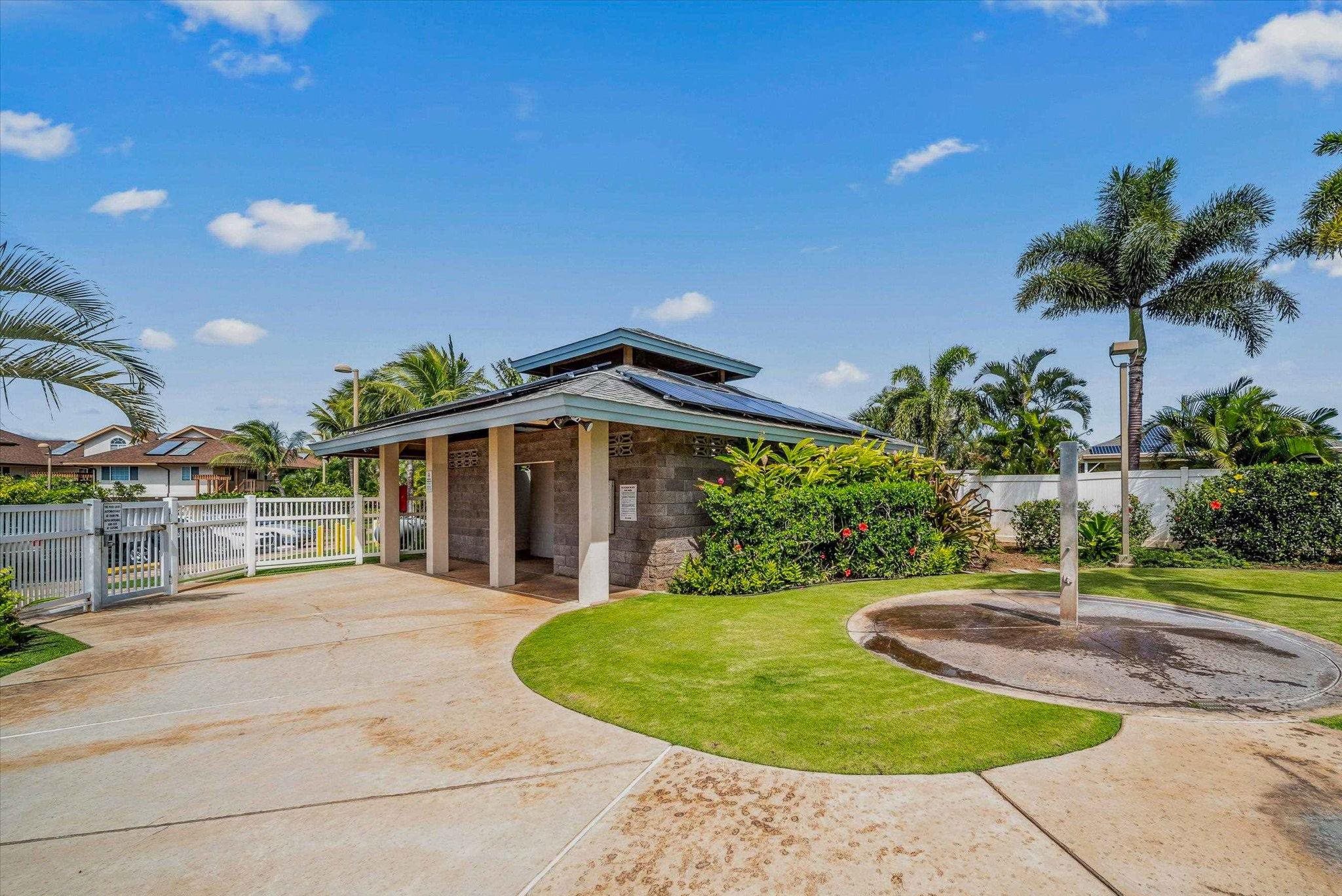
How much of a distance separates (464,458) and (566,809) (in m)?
11.6

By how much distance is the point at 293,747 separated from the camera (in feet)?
12.6

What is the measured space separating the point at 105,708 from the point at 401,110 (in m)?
10.5

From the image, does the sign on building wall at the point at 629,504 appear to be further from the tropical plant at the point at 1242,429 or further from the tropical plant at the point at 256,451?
the tropical plant at the point at 256,451

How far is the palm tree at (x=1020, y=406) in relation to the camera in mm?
18281

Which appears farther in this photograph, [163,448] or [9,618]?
[163,448]

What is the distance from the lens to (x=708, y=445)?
988 centimetres

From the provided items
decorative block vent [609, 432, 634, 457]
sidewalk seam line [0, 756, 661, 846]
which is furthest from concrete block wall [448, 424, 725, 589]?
sidewalk seam line [0, 756, 661, 846]

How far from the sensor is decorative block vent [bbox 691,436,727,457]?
9.66m

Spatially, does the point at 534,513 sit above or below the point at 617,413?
below

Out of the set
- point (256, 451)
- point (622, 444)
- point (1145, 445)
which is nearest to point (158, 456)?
point (256, 451)

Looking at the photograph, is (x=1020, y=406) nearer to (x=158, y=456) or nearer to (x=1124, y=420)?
(x=1124, y=420)

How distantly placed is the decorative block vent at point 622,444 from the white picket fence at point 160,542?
697cm

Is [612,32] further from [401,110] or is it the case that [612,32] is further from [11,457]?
[11,457]

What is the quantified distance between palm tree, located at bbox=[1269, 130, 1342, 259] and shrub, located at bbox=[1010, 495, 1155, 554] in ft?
18.5
